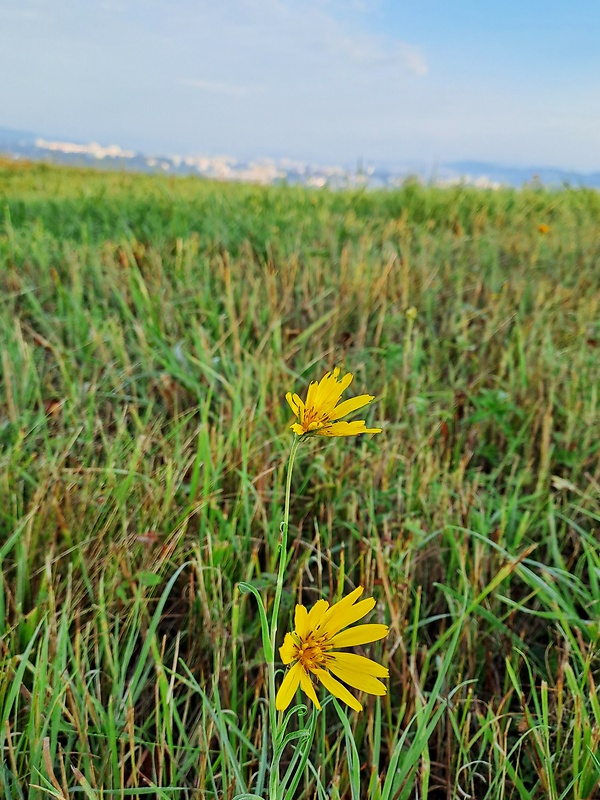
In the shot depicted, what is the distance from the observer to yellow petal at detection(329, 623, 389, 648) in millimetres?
510

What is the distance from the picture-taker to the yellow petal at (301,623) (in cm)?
50

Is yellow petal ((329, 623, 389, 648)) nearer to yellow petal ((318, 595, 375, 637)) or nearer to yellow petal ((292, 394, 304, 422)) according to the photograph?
yellow petal ((318, 595, 375, 637))

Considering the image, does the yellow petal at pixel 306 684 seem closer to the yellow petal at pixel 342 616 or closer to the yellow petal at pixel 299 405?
the yellow petal at pixel 342 616

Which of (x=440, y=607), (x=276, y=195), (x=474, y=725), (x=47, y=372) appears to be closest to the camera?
(x=474, y=725)

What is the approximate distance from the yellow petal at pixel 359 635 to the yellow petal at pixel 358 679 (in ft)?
0.06

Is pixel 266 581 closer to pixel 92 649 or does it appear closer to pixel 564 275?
pixel 92 649

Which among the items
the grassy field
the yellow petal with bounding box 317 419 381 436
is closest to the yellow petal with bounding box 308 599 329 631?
the yellow petal with bounding box 317 419 381 436

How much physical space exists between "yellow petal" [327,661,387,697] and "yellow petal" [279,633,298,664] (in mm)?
32

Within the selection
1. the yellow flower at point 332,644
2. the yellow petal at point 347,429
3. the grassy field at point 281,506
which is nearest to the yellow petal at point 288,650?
the yellow flower at point 332,644

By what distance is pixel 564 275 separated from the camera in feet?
9.86

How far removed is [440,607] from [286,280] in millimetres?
1523

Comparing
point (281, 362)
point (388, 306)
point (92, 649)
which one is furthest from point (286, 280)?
point (92, 649)

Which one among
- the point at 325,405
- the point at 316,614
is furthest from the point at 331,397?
the point at 316,614

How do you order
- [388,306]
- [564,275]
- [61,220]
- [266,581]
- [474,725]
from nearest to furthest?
1. [474,725]
2. [266,581]
3. [388,306]
4. [564,275]
5. [61,220]
